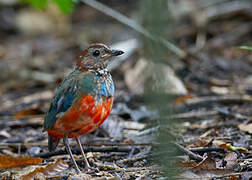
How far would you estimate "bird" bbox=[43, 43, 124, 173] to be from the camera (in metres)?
3.78

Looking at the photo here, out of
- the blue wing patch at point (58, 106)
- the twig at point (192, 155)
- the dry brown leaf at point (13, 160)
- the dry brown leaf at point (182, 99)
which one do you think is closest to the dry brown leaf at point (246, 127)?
the twig at point (192, 155)

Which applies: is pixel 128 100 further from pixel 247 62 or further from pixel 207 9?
pixel 207 9

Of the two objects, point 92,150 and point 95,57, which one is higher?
point 95,57

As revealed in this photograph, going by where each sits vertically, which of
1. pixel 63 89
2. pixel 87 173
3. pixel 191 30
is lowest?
pixel 87 173

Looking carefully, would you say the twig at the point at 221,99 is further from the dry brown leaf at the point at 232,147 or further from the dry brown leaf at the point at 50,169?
the dry brown leaf at the point at 50,169

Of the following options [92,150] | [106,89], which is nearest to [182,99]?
[92,150]

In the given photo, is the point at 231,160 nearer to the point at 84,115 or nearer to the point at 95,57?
the point at 84,115

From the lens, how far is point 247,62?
25.3 ft

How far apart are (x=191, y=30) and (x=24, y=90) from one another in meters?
3.87

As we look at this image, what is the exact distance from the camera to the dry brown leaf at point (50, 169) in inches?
147

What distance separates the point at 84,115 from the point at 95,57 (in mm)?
721

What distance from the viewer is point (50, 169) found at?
393cm

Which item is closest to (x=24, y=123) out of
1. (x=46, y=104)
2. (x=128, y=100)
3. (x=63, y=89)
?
(x=46, y=104)

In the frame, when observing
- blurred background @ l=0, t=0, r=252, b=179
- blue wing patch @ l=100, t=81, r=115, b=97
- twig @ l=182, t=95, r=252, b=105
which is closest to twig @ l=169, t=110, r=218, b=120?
blurred background @ l=0, t=0, r=252, b=179
